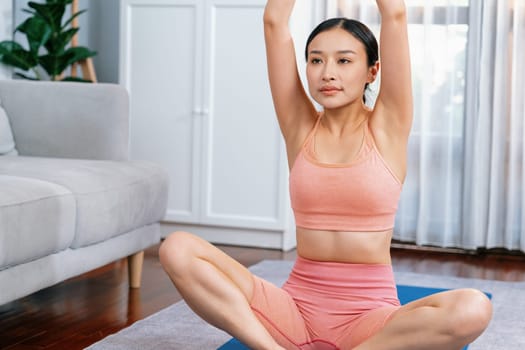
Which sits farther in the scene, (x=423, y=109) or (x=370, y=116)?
(x=423, y=109)

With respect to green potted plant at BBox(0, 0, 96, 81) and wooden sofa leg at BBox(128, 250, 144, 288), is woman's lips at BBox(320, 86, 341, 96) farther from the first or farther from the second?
green potted plant at BBox(0, 0, 96, 81)

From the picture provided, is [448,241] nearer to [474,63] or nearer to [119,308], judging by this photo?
[474,63]

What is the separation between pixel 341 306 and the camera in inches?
72.6

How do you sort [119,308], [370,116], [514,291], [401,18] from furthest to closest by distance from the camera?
[514,291] < [119,308] < [370,116] < [401,18]

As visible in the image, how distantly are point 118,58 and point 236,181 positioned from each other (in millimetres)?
1139

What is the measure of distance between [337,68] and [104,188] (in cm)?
111

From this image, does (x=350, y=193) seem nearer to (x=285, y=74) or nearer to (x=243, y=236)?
(x=285, y=74)

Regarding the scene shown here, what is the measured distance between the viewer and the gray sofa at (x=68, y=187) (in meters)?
2.25

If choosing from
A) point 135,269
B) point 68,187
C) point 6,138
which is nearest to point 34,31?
point 6,138

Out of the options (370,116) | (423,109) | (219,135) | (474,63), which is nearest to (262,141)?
(219,135)

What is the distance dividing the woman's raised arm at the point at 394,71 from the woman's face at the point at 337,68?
0.18 ft

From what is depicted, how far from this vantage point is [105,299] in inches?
116

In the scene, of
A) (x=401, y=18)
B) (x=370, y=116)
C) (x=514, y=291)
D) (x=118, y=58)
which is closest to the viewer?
(x=401, y=18)

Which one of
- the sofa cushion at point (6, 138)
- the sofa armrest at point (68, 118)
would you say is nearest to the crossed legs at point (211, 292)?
the sofa armrest at point (68, 118)
